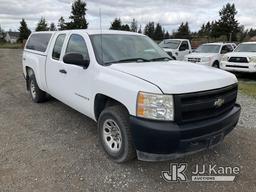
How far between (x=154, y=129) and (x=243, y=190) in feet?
4.47

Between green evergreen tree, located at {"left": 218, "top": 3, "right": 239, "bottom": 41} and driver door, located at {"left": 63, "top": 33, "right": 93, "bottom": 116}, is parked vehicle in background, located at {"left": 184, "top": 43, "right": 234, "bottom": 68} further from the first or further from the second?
green evergreen tree, located at {"left": 218, "top": 3, "right": 239, "bottom": 41}

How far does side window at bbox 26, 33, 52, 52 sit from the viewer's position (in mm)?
6133

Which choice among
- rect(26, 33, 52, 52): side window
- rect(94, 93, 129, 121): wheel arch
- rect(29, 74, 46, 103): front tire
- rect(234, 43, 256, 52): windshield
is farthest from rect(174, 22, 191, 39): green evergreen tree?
rect(94, 93, 129, 121): wheel arch

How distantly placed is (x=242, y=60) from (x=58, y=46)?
9311 millimetres

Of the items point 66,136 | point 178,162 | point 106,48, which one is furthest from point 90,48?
point 178,162

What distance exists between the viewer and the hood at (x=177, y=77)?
3101mm

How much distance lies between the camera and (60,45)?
5.37 meters

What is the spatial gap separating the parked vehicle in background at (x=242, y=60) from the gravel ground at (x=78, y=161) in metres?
6.70

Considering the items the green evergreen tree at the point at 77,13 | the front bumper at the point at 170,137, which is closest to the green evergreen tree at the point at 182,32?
the green evergreen tree at the point at 77,13

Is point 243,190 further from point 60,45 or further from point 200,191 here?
point 60,45

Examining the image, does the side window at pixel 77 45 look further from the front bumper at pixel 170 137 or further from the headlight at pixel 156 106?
the front bumper at pixel 170 137

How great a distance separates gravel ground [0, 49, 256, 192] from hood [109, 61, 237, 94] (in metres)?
1.20

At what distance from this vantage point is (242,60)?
39.4 ft

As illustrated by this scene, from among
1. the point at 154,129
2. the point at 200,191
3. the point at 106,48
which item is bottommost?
the point at 200,191
